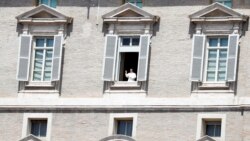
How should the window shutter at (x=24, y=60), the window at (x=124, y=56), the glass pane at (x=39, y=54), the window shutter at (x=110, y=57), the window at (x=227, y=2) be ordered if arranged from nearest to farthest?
the window at (x=227, y=2) → the window at (x=124, y=56) → the window shutter at (x=110, y=57) → the window shutter at (x=24, y=60) → the glass pane at (x=39, y=54)

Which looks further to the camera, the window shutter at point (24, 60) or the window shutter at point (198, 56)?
the window shutter at point (24, 60)

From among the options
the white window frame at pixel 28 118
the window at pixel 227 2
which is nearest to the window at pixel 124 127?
the white window frame at pixel 28 118

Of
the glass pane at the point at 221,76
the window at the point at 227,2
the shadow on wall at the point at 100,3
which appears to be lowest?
the glass pane at the point at 221,76

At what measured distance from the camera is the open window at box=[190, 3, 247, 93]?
257ft

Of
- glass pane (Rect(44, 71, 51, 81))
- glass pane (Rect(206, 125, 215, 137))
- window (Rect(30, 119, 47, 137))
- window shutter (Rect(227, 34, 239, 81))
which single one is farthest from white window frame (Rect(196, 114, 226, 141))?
glass pane (Rect(44, 71, 51, 81))

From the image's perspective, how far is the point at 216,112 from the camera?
7794 centimetres

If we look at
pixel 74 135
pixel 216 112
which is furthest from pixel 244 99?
pixel 74 135

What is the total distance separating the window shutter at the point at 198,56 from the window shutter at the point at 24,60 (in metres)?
7.44

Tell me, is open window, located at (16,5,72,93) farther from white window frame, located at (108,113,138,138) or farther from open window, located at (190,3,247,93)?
open window, located at (190,3,247,93)

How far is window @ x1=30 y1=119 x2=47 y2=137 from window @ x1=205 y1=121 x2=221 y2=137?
7270mm

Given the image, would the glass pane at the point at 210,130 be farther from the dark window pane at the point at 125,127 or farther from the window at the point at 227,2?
the window at the point at 227,2

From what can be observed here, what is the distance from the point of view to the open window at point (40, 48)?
80.9m

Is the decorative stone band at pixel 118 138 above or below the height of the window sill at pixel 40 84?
below

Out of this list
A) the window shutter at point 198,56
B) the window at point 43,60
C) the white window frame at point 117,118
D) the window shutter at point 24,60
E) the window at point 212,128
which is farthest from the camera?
the window at point 43,60
